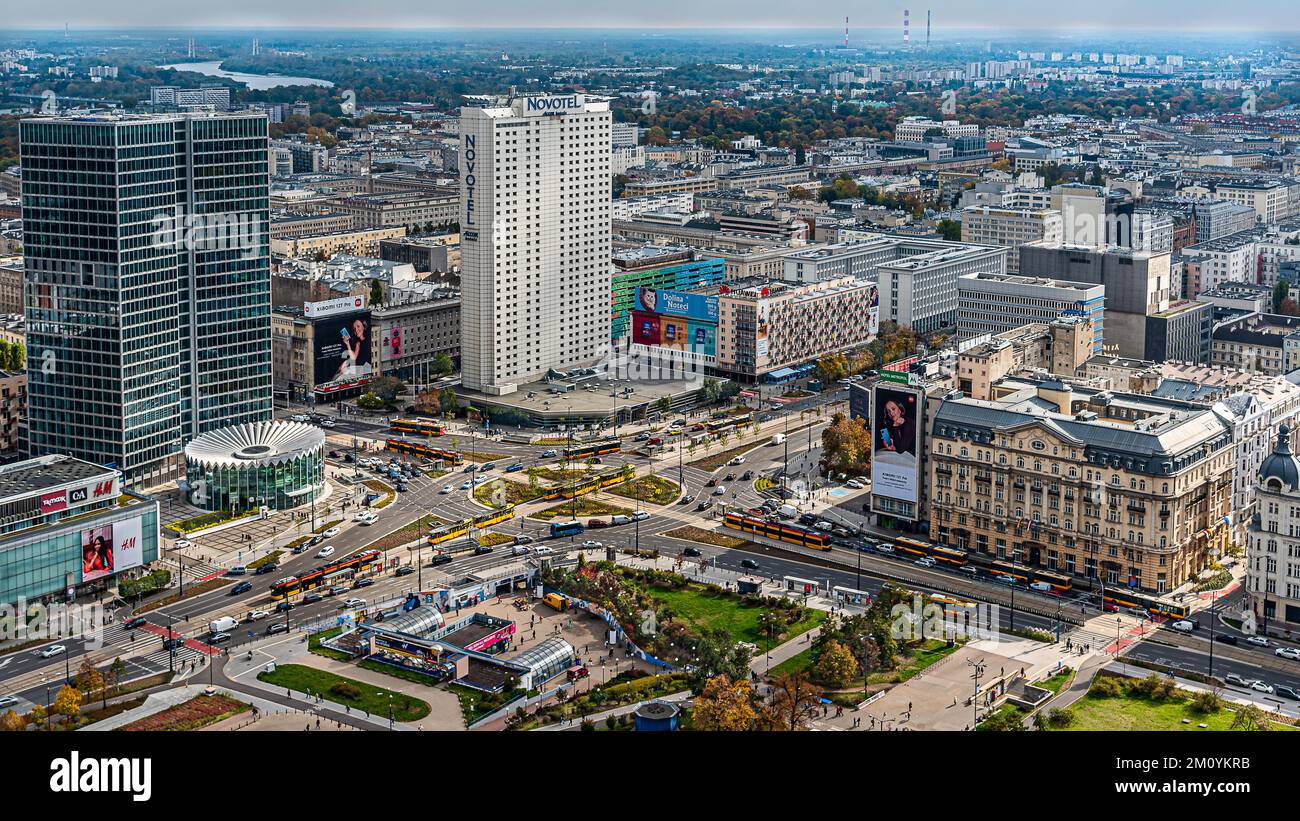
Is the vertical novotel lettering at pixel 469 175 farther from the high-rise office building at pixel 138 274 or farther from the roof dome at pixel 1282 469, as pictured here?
the roof dome at pixel 1282 469

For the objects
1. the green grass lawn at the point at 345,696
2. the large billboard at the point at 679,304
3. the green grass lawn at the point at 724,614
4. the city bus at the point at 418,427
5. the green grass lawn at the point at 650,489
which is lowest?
the green grass lawn at the point at 345,696

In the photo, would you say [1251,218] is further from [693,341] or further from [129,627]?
[129,627]

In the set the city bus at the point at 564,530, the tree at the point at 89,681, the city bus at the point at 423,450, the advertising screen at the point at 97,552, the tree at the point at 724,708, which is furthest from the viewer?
the city bus at the point at 423,450

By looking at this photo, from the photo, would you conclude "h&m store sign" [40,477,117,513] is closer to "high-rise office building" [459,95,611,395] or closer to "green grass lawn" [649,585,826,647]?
"green grass lawn" [649,585,826,647]

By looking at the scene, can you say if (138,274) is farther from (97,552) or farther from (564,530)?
(564,530)

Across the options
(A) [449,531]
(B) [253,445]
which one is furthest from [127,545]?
(A) [449,531]

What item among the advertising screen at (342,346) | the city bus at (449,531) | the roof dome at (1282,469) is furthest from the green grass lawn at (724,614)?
the advertising screen at (342,346)
